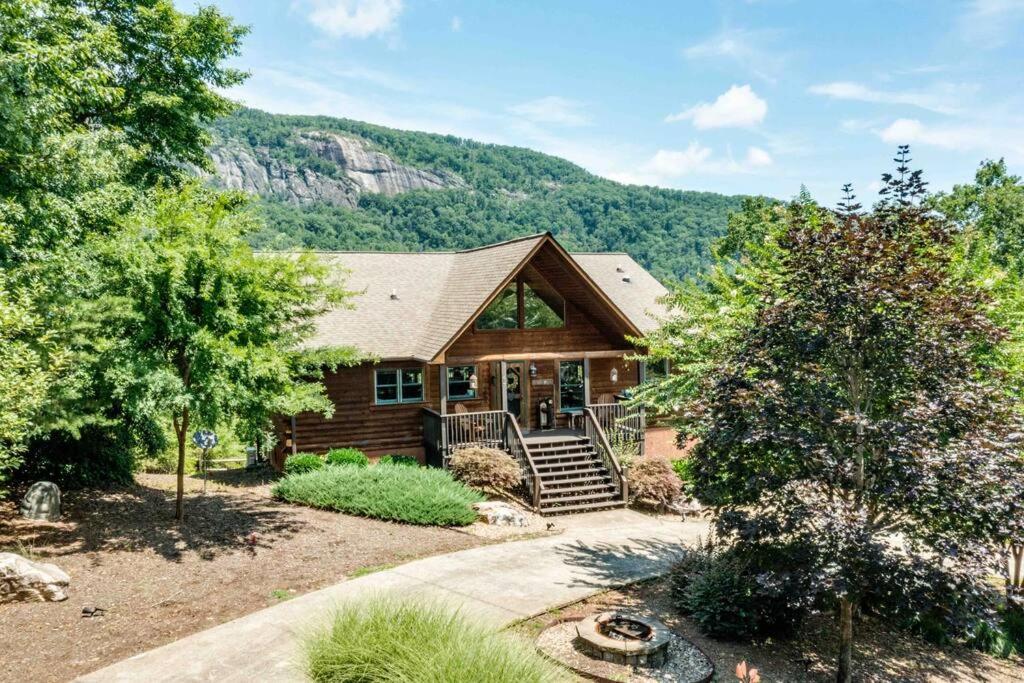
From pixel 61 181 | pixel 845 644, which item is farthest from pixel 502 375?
pixel 845 644

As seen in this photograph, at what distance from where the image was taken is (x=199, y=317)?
12.3 meters

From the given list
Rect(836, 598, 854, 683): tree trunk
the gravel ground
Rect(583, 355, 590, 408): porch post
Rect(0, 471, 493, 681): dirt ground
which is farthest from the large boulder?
Rect(583, 355, 590, 408): porch post

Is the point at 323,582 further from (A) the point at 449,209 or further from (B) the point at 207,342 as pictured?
(A) the point at 449,209

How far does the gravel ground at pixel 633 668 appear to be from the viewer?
8.15m

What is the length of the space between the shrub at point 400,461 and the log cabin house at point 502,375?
42cm

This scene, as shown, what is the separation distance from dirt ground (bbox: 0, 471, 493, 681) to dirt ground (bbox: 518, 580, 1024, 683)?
155 inches

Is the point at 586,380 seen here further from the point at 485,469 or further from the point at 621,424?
the point at 485,469

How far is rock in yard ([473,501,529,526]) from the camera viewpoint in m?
15.4

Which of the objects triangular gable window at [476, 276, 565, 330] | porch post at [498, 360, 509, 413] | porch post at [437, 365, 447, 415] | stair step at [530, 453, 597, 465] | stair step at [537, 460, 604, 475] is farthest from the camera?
triangular gable window at [476, 276, 565, 330]

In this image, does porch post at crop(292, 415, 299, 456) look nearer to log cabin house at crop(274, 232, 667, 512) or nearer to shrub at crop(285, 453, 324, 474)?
log cabin house at crop(274, 232, 667, 512)

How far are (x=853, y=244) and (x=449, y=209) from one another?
63.8 metres

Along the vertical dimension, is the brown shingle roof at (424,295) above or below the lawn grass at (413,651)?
above

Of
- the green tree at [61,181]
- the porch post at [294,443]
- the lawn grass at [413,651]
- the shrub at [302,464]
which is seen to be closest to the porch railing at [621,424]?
the shrub at [302,464]

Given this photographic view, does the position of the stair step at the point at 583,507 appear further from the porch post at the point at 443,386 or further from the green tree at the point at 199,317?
the green tree at the point at 199,317
